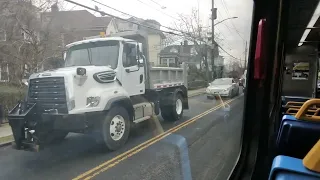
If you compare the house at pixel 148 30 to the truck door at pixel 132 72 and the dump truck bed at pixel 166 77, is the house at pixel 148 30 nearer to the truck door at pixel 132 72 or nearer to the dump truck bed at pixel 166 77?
the truck door at pixel 132 72

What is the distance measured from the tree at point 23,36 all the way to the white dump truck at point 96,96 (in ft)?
0.51

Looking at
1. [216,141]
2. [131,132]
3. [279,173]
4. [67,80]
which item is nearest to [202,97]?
[216,141]

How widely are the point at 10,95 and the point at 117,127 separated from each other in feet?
4.68

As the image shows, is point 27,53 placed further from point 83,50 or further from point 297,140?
point 297,140

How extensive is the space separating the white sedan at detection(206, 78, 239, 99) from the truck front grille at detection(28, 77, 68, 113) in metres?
1.26

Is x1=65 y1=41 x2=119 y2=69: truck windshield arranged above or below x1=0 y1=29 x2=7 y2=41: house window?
below

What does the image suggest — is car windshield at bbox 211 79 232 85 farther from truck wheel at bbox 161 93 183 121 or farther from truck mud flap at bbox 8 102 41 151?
truck mud flap at bbox 8 102 41 151

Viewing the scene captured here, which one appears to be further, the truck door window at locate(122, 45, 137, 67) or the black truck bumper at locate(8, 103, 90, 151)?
the truck door window at locate(122, 45, 137, 67)

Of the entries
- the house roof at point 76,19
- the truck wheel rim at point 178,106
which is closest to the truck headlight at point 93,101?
the house roof at point 76,19

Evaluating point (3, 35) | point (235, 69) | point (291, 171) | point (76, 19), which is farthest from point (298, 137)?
point (3, 35)

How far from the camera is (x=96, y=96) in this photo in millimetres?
2352

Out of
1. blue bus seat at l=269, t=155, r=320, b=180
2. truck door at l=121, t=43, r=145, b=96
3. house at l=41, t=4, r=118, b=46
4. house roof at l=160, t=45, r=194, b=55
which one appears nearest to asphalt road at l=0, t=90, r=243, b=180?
truck door at l=121, t=43, r=145, b=96

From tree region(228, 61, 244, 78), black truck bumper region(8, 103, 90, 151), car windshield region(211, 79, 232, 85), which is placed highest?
tree region(228, 61, 244, 78)

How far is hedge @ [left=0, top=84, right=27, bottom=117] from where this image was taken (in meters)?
1.31
